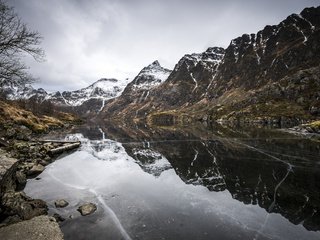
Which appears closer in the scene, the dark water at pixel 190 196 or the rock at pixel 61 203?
the dark water at pixel 190 196

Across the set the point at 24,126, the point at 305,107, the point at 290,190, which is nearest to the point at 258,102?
the point at 305,107

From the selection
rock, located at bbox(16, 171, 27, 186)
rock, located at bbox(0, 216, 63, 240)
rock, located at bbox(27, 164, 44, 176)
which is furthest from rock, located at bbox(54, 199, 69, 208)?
rock, located at bbox(27, 164, 44, 176)

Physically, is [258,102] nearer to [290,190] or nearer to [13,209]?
[290,190]

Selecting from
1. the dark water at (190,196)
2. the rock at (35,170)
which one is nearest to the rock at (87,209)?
the dark water at (190,196)

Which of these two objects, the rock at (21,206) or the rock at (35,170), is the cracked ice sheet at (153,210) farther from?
the rock at (21,206)

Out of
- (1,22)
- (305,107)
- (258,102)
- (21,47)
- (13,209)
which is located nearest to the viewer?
(13,209)

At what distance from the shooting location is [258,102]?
642ft

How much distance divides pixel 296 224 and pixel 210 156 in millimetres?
25499

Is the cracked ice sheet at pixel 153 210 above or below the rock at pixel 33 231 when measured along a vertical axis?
below

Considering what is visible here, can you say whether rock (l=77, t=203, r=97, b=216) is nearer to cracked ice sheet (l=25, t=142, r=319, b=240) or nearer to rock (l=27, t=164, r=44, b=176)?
cracked ice sheet (l=25, t=142, r=319, b=240)

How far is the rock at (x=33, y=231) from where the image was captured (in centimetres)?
1381

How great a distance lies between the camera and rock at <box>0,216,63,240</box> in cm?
1381

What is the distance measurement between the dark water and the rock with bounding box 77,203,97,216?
51 cm

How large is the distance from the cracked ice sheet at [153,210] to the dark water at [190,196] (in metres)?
0.06
